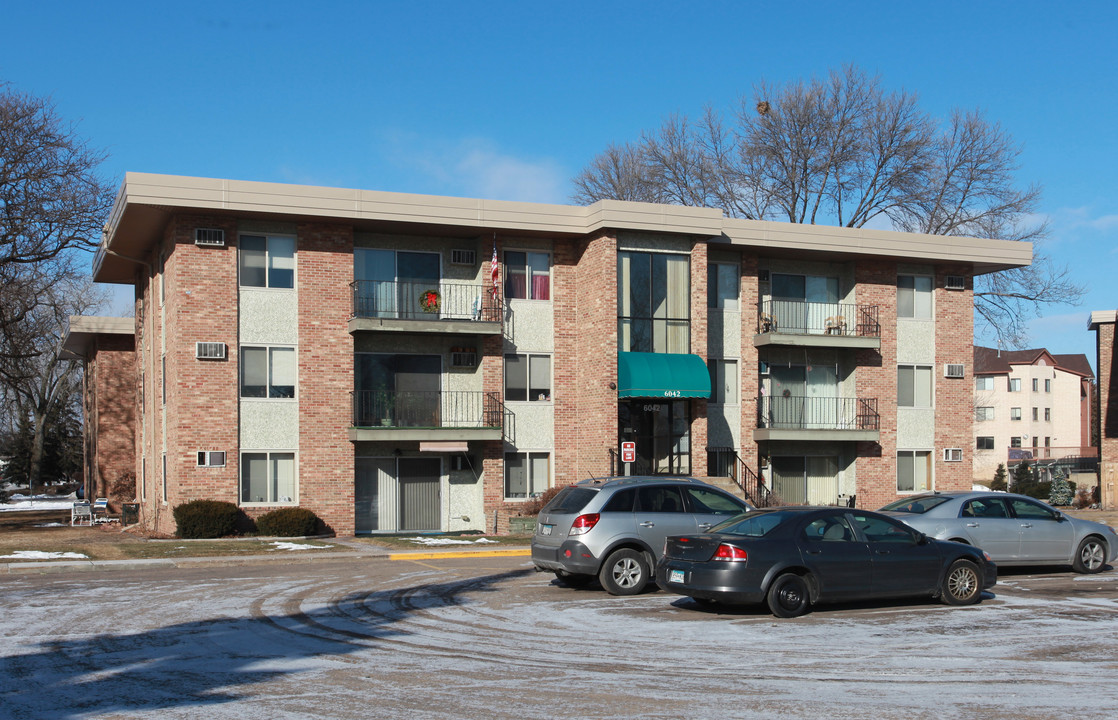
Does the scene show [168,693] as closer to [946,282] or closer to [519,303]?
[519,303]

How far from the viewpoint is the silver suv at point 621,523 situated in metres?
14.9

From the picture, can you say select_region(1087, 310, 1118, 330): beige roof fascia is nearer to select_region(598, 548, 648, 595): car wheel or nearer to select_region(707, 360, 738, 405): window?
select_region(707, 360, 738, 405): window

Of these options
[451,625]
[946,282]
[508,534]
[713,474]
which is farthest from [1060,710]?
[946,282]

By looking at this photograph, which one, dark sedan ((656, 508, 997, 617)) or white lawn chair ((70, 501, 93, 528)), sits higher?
dark sedan ((656, 508, 997, 617))

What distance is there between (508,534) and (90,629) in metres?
17.4

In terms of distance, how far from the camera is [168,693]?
8.73 metres

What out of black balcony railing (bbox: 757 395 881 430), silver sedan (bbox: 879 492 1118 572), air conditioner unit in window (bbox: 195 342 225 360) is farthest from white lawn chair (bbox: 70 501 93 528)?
silver sedan (bbox: 879 492 1118 572)

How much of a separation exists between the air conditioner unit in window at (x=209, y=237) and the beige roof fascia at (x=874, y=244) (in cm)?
1393

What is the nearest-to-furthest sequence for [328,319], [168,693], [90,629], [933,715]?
1. [933,715]
2. [168,693]
3. [90,629]
4. [328,319]

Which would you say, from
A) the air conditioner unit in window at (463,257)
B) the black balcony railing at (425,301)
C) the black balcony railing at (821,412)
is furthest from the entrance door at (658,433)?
the air conditioner unit in window at (463,257)

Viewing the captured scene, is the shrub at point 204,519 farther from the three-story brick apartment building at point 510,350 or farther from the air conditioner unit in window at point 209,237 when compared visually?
the air conditioner unit in window at point 209,237

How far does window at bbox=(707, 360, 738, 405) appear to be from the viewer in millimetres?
32281

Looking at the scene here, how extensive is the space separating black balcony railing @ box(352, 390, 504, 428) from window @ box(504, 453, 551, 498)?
1399mm

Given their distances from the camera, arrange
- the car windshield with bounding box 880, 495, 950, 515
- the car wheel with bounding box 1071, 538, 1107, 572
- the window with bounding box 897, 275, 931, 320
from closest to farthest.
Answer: the car windshield with bounding box 880, 495, 950, 515
the car wheel with bounding box 1071, 538, 1107, 572
the window with bounding box 897, 275, 931, 320
